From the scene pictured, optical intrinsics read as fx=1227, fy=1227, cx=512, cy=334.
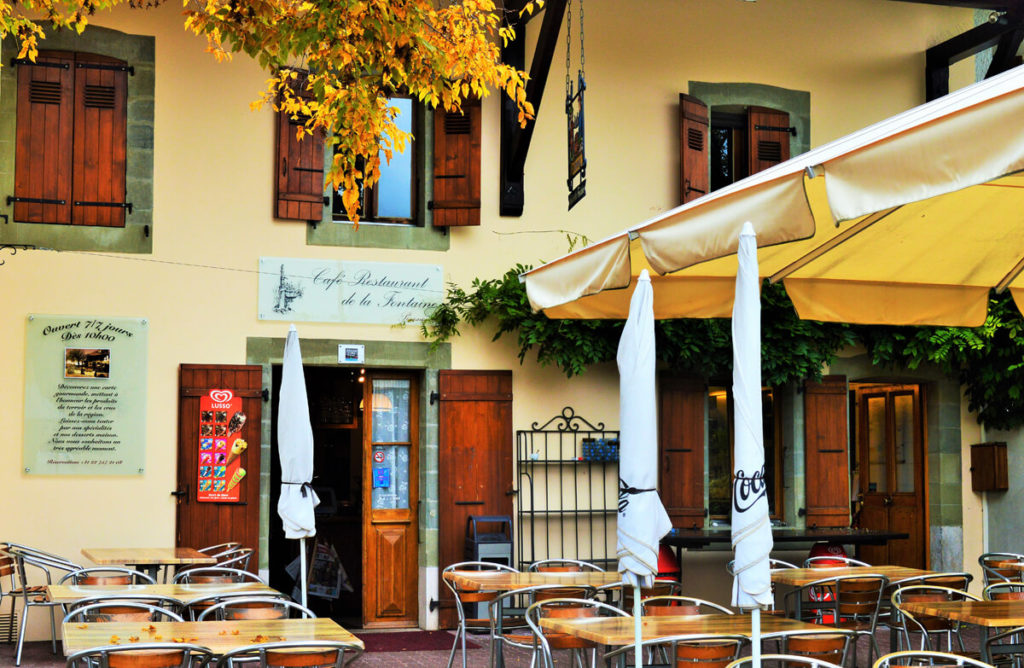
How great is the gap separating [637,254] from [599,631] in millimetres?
2282

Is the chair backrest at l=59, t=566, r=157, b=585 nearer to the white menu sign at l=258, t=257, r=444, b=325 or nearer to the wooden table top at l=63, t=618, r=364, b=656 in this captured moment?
the wooden table top at l=63, t=618, r=364, b=656

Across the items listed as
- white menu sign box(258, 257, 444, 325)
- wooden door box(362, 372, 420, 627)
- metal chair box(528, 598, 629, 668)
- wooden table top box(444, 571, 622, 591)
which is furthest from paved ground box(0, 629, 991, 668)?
white menu sign box(258, 257, 444, 325)

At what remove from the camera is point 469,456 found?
10.3m

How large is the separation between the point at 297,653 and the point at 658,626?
5.39 feet

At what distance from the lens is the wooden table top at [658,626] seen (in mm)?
5145

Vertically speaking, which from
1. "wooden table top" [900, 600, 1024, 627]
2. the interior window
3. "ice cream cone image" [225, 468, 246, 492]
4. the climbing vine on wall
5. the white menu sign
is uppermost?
the interior window

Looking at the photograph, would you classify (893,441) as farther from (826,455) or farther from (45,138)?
(45,138)

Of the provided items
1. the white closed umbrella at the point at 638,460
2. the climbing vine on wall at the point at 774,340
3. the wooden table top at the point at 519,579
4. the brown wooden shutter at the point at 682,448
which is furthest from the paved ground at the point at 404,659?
the white closed umbrella at the point at 638,460

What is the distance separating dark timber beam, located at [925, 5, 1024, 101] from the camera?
424 inches

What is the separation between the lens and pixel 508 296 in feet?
33.4

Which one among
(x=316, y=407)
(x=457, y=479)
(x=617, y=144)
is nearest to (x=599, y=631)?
(x=457, y=479)

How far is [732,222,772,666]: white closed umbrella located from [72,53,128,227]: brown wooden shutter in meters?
6.92

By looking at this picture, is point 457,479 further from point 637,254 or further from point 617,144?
point 637,254

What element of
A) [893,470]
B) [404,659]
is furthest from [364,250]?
[893,470]
